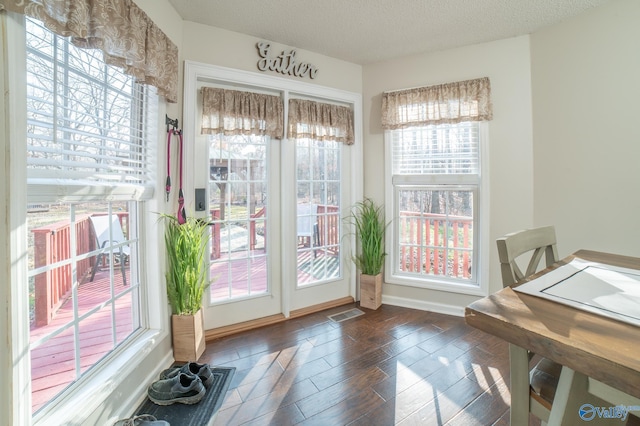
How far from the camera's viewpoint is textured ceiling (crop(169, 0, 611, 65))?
1984 millimetres

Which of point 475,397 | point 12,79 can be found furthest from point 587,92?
point 12,79

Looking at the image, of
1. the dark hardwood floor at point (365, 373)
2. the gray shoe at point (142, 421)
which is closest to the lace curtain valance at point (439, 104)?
the dark hardwood floor at point (365, 373)

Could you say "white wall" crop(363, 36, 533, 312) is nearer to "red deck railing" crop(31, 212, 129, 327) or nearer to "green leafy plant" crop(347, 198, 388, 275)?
"green leafy plant" crop(347, 198, 388, 275)

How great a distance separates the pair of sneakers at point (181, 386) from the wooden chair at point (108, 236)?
62cm

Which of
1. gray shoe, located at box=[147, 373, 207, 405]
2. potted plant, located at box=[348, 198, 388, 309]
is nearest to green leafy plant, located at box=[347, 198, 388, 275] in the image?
potted plant, located at box=[348, 198, 388, 309]

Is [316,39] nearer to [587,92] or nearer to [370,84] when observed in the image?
[370,84]

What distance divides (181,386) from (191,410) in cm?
14

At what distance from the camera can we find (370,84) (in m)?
2.91

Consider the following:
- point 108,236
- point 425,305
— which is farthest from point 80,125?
point 425,305

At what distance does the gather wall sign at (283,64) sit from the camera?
2.39 meters

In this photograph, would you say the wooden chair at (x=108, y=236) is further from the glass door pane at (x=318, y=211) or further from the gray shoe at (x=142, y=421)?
the glass door pane at (x=318, y=211)

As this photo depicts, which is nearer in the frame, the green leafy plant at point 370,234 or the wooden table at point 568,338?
the wooden table at point 568,338

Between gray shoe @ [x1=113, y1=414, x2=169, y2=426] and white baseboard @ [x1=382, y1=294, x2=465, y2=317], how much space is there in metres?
2.12

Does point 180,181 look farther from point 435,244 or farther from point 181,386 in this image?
point 435,244
